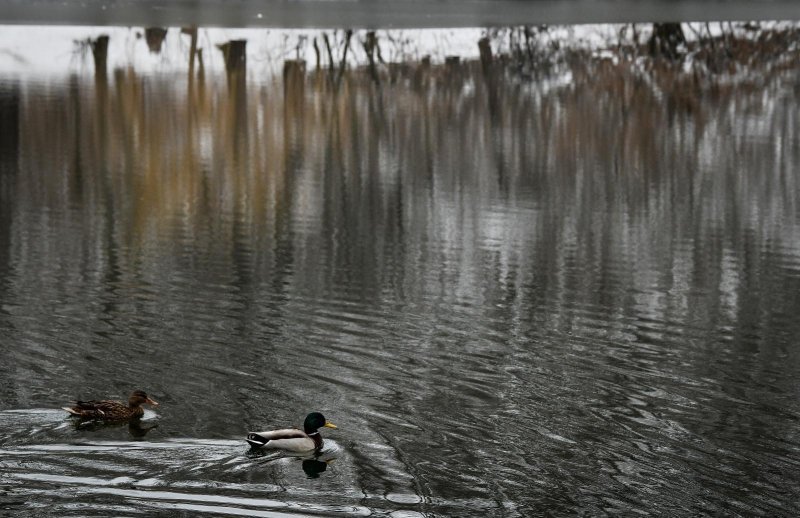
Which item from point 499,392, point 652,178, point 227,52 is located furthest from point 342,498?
point 227,52

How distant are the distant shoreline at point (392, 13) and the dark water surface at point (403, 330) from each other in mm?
48759

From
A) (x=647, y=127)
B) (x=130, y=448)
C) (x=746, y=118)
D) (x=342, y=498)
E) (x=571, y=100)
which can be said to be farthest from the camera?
(x=571, y=100)

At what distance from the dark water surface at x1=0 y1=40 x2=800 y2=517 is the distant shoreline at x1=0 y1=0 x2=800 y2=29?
4876 cm

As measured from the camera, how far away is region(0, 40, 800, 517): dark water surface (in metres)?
12.1

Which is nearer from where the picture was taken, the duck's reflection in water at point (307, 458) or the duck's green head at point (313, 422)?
the duck's reflection in water at point (307, 458)

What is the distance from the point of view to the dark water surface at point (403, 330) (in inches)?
476

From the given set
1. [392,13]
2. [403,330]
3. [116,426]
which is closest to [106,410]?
[116,426]

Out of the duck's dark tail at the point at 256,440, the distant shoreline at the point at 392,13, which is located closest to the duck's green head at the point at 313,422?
A: the duck's dark tail at the point at 256,440

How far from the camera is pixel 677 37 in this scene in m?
91.6

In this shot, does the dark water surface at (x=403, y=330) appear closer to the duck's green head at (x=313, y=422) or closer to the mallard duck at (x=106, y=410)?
the mallard duck at (x=106, y=410)

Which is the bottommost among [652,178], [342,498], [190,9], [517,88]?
[342,498]

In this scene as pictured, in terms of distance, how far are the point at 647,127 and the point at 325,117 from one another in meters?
14.7

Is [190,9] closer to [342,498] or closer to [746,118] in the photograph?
[746,118]

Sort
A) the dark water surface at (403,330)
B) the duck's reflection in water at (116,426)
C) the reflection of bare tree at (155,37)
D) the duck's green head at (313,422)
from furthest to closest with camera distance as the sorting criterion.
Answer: the reflection of bare tree at (155,37)
the duck's reflection in water at (116,426)
the duck's green head at (313,422)
the dark water surface at (403,330)
